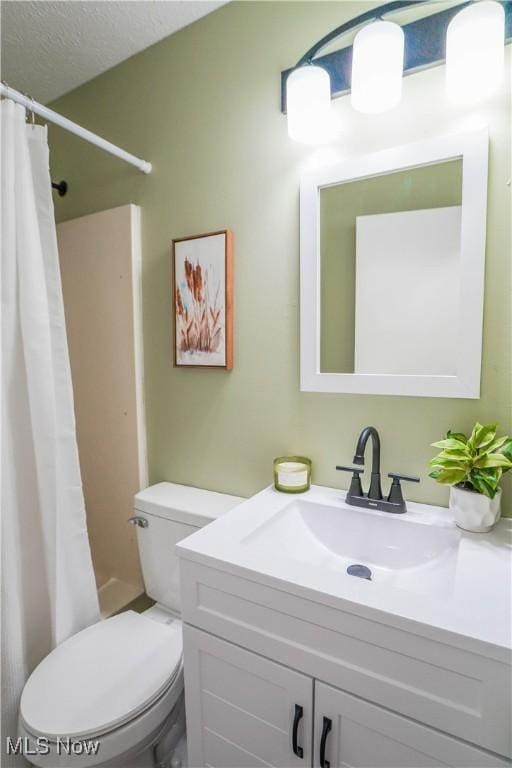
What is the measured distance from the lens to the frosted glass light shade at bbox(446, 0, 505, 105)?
0.89 m

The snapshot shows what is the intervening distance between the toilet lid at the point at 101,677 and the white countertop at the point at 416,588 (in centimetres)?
46

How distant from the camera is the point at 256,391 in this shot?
53.3 inches

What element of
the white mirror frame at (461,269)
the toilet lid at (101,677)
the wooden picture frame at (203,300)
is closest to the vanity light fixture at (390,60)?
the white mirror frame at (461,269)

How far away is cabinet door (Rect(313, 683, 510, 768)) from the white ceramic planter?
0.42m

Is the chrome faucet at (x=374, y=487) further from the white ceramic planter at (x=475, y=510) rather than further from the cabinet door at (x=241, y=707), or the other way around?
the cabinet door at (x=241, y=707)

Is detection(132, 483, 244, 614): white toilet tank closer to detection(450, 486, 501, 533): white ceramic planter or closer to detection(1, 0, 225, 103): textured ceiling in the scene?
detection(450, 486, 501, 533): white ceramic planter

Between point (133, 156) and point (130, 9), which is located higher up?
point (130, 9)

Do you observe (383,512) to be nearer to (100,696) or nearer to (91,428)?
(100,696)

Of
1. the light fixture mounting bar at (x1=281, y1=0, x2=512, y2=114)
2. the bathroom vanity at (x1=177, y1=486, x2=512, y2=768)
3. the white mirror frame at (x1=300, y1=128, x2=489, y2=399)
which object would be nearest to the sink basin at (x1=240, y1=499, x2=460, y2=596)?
the bathroom vanity at (x1=177, y1=486, x2=512, y2=768)

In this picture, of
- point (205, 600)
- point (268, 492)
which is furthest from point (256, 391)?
point (205, 600)

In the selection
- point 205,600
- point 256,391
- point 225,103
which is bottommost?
point 205,600

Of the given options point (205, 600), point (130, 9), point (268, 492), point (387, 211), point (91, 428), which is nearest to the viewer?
point (205, 600)

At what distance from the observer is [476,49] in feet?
2.96

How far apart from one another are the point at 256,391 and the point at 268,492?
34cm
